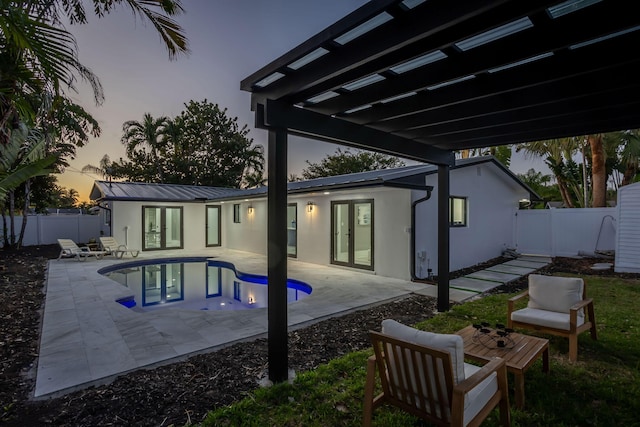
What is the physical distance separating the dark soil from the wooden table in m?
1.64

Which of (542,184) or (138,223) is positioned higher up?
(542,184)

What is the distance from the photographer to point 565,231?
Answer: 12719 millimetres

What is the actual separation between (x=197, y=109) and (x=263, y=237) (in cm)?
1971

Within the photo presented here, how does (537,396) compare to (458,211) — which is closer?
(537,396)

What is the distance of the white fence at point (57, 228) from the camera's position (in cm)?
A: 1703

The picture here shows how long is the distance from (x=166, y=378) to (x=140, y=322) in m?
2.31

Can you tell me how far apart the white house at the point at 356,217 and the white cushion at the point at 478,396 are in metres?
5.89

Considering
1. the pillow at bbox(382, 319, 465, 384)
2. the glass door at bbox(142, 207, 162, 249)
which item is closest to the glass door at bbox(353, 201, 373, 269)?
the pillow at bbox(382, 319, 465, 384)

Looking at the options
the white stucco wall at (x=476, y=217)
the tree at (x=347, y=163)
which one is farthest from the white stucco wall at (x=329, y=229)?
the tree at (x=347, y=163)

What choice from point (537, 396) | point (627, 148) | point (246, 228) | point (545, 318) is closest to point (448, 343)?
point (537, 396)

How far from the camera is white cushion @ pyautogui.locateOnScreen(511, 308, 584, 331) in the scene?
4.22 meters

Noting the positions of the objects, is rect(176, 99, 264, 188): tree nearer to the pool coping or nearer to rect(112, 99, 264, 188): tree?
rect(112, 99, 264, 188): tree

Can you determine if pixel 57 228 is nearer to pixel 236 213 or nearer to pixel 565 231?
pixel 236 213

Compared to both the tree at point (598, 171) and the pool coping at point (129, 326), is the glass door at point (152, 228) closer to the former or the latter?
the pool coping at point (129, 326)
